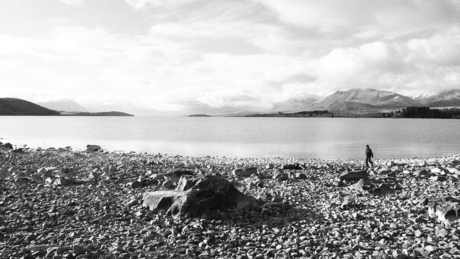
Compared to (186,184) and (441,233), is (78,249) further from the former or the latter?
(441,233)

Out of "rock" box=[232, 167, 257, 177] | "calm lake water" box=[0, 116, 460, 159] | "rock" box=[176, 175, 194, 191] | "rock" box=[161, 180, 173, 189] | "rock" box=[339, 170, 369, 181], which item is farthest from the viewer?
"calm lake water" box=[0, 116, 460, 159]

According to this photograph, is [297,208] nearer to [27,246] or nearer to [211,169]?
[27,246]

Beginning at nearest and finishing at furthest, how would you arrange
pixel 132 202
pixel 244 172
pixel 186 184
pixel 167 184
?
pixel 132 202, pixel 186 184, pixel 167 184, pixel 244 172

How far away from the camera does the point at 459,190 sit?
55.5 ft

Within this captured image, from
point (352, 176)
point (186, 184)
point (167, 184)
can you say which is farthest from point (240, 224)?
point (352, 176)

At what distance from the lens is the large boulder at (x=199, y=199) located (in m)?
13.1

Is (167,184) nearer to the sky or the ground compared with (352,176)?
nearer to the ground

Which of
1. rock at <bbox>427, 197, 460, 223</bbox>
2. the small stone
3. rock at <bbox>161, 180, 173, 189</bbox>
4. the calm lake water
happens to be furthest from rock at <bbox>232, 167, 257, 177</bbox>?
the calm lake water

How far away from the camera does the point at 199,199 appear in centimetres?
1334

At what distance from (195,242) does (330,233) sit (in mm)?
4536

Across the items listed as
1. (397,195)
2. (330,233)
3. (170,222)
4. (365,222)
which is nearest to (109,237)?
(170,222)

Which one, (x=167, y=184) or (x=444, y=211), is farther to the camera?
(x=167, y=184)

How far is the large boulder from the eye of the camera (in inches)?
515

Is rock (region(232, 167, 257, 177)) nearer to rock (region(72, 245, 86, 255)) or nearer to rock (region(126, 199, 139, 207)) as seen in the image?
rock (region(126, 199, 139, 207))
